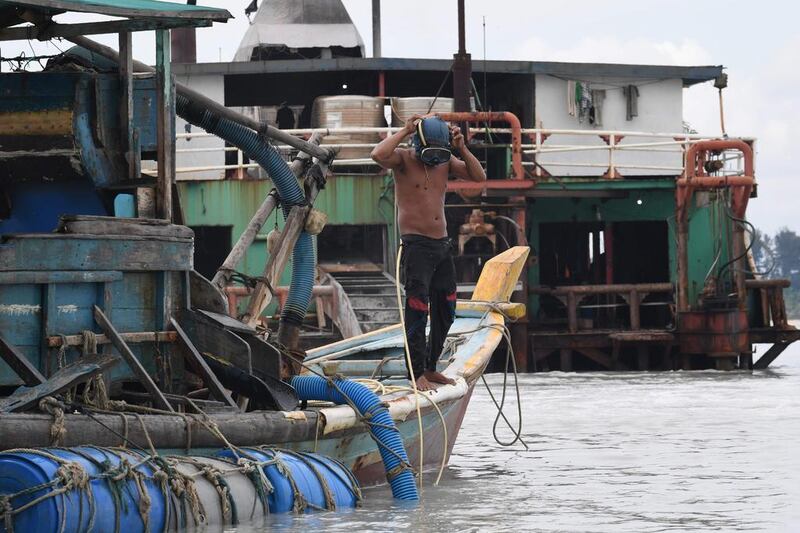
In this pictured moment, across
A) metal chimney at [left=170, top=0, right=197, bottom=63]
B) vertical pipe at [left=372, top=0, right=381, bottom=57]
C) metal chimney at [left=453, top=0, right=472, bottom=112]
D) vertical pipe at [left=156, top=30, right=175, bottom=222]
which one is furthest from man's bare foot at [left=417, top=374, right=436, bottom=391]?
vertical pipe at [left=372, top=0, right=381, bottom=57]

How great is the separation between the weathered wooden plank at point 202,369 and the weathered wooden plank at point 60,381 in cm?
86

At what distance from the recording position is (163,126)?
9336mm

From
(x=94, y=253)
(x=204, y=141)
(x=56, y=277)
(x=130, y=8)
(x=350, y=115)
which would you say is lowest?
(x=56, y=277)

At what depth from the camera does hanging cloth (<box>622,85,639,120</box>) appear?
30109 mm

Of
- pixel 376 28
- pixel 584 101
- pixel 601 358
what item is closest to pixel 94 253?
pixel 601 358

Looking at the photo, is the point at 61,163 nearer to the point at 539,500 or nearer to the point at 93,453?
the point at 93,453

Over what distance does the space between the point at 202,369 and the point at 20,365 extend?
1245 mm

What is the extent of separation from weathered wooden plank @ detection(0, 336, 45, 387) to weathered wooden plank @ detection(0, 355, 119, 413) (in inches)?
2.2

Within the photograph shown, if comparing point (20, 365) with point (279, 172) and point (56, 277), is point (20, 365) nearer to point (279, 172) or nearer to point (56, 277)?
point (56, 277)

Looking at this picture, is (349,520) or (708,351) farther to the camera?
(708,351)

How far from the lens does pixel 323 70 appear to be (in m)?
28.2

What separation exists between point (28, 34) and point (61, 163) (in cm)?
87

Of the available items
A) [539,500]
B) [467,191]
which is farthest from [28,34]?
[467,191]

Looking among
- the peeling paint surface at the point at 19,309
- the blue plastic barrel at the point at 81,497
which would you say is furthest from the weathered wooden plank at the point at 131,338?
the blue plastic barrel at the point at 81,497
